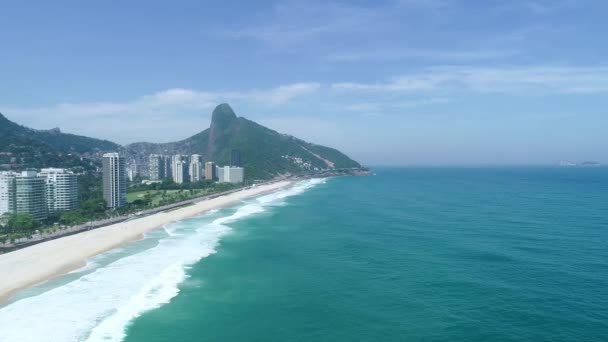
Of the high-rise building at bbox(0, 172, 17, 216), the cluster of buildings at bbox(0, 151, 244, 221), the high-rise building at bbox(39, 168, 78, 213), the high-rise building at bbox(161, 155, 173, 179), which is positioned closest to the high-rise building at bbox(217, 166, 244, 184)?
the high-rise building at bbox(161, 155, 173, 179)

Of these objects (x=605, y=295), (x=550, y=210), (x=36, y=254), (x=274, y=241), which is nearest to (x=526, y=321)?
(x=605, y=295)

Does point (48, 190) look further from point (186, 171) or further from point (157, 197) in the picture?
point (186, 171)

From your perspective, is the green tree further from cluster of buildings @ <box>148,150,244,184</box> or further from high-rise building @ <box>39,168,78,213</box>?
Result: cluster of buildings @ <box>148,150,244,184</box>

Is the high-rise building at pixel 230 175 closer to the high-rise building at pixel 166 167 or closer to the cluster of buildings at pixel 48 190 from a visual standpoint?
the high-rise building at pixel 166 167

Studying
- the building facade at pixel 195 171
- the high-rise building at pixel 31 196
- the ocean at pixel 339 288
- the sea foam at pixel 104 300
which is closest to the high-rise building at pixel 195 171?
the building facade at pixel 195 171

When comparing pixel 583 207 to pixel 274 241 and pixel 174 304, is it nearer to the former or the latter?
pixel 274 241

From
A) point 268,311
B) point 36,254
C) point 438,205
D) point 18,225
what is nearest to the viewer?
point 268,311
